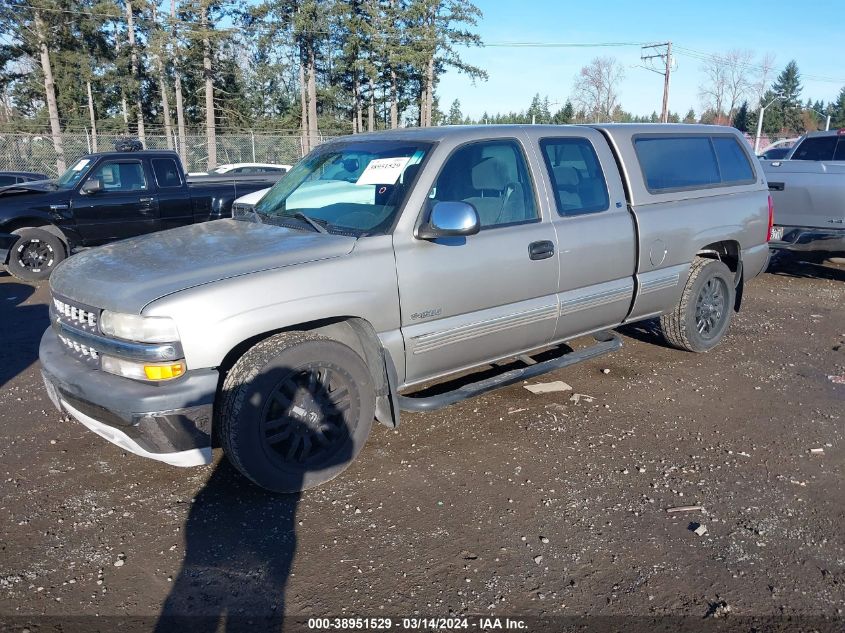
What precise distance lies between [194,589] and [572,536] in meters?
1.74

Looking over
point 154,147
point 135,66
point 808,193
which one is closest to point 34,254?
point 808,193

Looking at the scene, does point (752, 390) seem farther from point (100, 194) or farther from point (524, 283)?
point (100, 194)

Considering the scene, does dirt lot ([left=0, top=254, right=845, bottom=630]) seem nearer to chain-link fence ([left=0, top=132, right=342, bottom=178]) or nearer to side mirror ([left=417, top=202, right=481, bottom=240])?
side mirror ([left=417, top=202, right=481, bottom=240])

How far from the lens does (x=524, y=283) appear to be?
4234mm

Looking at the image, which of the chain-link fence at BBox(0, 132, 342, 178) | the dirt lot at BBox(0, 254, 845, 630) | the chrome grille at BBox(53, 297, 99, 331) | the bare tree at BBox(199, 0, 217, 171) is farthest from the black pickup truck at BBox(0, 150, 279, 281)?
the bare tree at BBox(199, 0, 217, 171)

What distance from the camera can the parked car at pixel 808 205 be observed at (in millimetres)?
8008

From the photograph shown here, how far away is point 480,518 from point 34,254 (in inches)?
336

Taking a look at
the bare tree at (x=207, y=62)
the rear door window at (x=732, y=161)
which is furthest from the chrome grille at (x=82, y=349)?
the bare tree at (x=207, y=62)

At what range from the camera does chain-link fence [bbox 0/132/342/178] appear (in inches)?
895

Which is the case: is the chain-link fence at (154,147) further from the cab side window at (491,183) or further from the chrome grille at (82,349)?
the cab side window at (491,183)

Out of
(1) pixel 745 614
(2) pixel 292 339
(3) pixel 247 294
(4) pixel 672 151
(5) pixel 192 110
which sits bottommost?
(1) pixel 745 614

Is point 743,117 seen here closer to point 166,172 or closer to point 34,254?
point 166,172

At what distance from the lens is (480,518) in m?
3.34

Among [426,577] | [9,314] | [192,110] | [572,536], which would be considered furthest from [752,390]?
[192,110]
